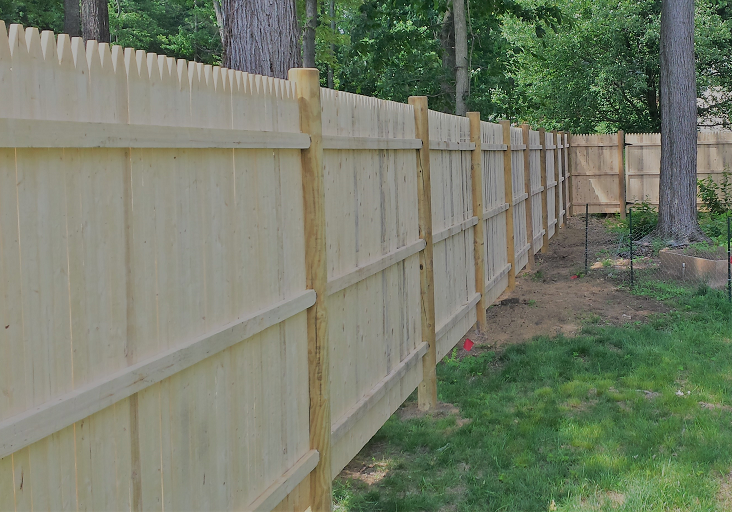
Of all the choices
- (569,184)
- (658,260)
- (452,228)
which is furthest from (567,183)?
(452,228)

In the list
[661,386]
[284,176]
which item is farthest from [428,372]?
[284,176]

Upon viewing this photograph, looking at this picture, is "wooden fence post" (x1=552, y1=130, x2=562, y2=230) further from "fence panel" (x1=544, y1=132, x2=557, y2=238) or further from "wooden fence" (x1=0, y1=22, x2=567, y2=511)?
"wooden fence" (x1=0, y1=22, x2=567, y2=511)

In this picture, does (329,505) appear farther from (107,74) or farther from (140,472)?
(107,74)

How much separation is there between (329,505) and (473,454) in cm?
152

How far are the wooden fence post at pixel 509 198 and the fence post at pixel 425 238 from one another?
3.65 metres

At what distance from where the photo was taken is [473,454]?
4773mm

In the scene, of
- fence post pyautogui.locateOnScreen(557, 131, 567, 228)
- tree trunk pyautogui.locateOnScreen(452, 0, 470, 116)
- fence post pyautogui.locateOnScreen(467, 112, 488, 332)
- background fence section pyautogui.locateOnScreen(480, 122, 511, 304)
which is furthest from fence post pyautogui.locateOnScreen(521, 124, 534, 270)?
fence post pyautogui.locateOnScreen(557, 131, 567, 228)

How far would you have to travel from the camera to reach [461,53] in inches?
561

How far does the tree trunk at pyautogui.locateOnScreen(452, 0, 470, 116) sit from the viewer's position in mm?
14188

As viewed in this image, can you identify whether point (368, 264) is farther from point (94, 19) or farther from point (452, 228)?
point (94, 19)

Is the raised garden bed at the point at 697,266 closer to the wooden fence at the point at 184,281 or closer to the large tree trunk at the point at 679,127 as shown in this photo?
the large tree trunk at the point at 679,127

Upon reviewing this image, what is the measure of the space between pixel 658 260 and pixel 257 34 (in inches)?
280

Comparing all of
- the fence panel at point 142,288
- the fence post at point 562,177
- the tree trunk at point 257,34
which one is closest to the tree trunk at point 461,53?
the fence post at point 562,177

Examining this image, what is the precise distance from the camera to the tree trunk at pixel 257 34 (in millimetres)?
5516
